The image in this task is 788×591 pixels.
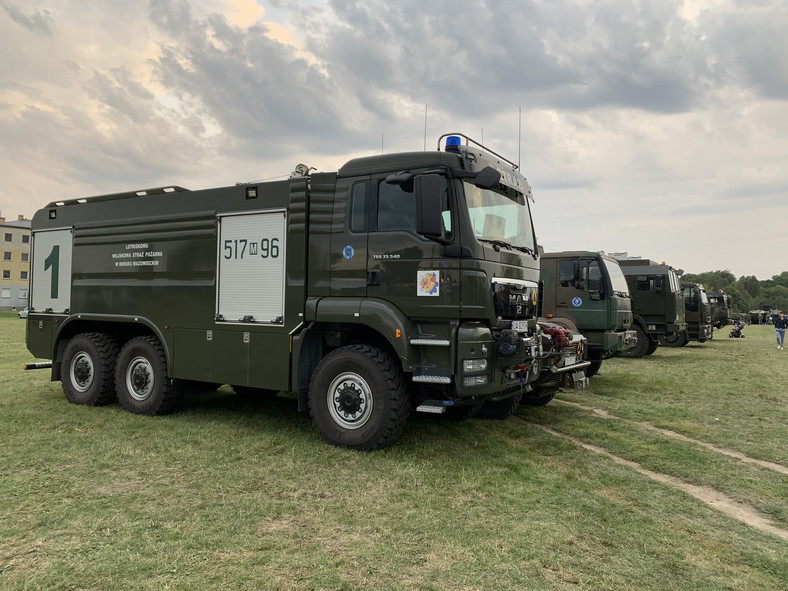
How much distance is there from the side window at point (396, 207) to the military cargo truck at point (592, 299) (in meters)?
6.27

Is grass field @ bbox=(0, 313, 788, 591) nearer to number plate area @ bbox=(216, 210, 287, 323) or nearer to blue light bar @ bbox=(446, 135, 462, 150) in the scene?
number plate area @ bbox=(216, 210, 287, 323)

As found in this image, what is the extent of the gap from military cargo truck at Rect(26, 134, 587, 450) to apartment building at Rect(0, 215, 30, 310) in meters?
83.2

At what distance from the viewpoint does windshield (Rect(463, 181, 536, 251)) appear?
577 centimetres

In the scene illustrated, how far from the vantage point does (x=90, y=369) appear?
8219 mm

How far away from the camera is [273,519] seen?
4.16m

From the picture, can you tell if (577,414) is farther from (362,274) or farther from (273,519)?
(273,519)

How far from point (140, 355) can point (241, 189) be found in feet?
9.24

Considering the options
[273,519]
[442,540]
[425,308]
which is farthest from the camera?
[425,308]

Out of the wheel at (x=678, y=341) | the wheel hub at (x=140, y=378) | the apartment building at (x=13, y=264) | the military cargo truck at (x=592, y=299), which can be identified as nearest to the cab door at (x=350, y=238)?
the wheel hub at (x=140, y=378)

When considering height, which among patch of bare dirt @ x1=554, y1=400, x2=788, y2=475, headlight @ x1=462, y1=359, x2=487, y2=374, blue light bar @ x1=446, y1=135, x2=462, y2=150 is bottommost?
patch of bare dirt @ x1=554, y1=400, x2=788, y2=475

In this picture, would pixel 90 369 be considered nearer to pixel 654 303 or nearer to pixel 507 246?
pixel 507 246

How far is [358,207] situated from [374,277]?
808mm

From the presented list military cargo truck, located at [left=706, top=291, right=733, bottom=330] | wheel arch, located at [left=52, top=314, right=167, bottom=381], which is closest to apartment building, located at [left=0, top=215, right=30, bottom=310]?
wheel arch, located at [left=52, top=314, right=167, bottom=381]

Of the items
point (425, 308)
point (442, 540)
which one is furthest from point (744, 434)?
point (442, 540)
